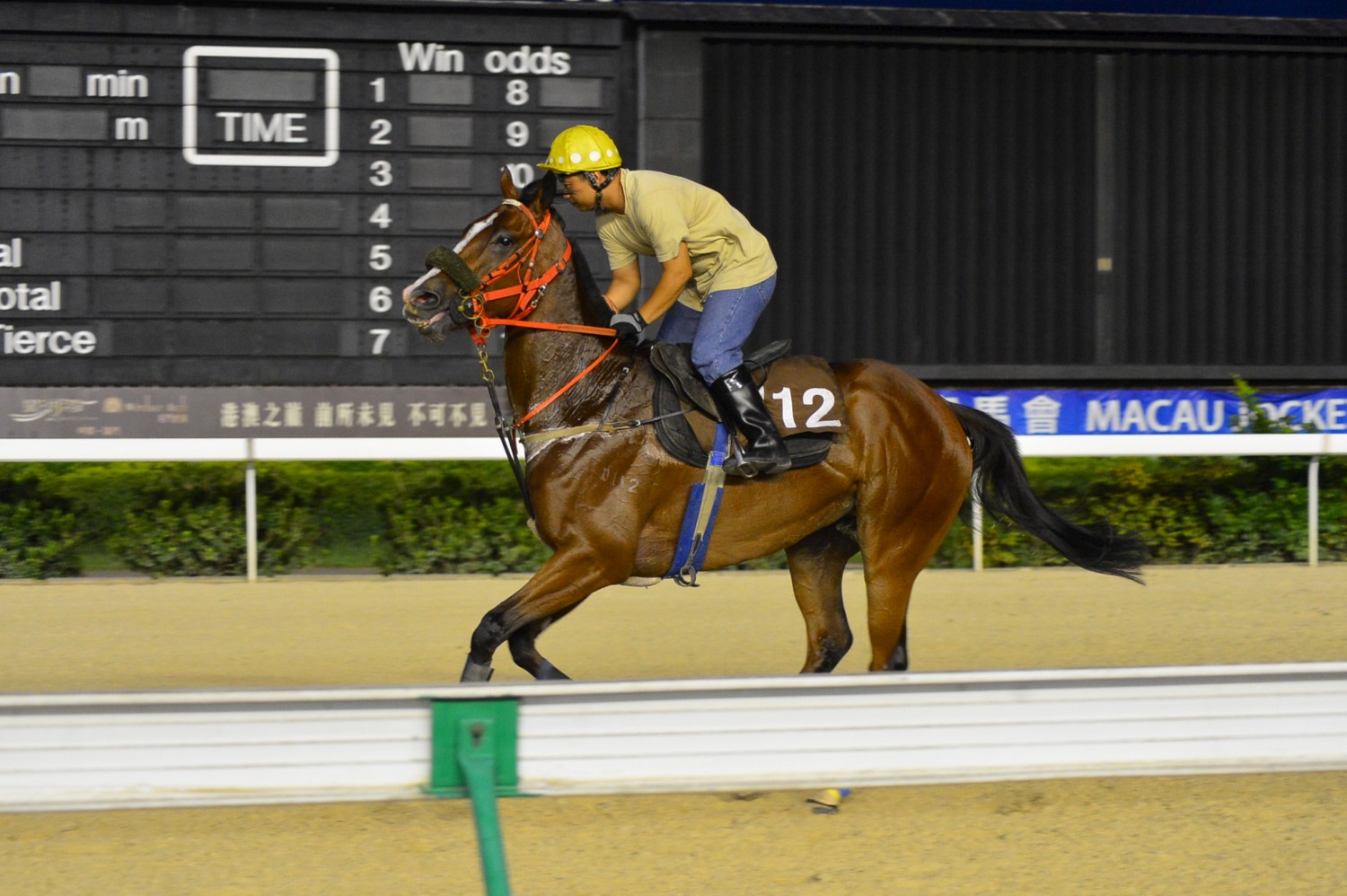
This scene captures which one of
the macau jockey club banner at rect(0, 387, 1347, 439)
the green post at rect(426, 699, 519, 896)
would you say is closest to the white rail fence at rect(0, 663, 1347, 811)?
the green post at rect(426, 699, 519, 896)

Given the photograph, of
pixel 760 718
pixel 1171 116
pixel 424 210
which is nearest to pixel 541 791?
pixel 760 718

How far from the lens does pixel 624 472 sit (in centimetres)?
303

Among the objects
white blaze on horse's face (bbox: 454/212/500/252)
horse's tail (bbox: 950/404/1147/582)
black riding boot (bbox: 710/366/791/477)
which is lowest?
horse's tail (bbox: 950/404/1147/582)

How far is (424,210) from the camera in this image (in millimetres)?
5879

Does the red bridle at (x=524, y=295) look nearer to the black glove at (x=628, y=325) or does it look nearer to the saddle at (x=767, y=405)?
the black glove at (x=628, y=325)

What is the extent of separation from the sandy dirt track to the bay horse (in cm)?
41

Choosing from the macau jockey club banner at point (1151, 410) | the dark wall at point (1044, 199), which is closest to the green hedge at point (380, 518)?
the macau jockey club banner at point (1151, 410)

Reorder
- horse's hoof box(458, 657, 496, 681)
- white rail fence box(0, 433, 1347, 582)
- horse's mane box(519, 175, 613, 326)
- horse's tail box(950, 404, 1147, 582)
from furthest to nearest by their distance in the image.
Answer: white rail fence box(0, 433, 1347, 582) → horse's tail box(950, 404, 1147, 582) → horse's mane box(519, 175, 613, 326) → horse's hoof box(458, 657, 496, 681)

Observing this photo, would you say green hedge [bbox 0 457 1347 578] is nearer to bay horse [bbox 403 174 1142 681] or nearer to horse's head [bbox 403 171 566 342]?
bay horse [bbox 403 174 1142 681]

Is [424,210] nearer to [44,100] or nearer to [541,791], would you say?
[44,100]

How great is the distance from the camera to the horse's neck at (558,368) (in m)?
3.08

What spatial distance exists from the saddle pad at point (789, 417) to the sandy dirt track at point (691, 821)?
2.48 feet

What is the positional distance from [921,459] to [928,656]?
1157 millimetres

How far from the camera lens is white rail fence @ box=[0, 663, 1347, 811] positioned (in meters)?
1.76
